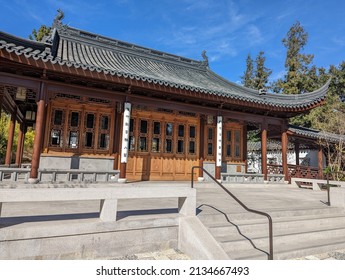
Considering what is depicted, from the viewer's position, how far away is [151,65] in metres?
13.5

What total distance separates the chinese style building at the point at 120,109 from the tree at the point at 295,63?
12.9 m

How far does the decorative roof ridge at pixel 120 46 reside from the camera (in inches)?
487

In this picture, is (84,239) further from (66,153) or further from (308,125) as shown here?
(308,125)

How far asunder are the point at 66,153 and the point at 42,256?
20.5ft

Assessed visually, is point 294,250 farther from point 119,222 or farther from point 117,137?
point 117,137

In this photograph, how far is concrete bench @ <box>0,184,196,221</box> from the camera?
133 inches

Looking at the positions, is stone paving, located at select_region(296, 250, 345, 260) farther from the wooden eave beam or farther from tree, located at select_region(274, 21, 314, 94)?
tree, located at select_region(274, 21, 314, 94)

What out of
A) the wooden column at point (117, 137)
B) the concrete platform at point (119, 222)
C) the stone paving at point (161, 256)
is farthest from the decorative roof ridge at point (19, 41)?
the stone paving at point (161, 256)

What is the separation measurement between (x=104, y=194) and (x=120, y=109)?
5754 millimetres

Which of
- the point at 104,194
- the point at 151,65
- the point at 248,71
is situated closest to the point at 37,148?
the point at 104,194

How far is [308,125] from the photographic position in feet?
80.6

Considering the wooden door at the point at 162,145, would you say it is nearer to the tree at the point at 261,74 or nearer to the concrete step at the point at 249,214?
the concrete step at the point at 249,214
